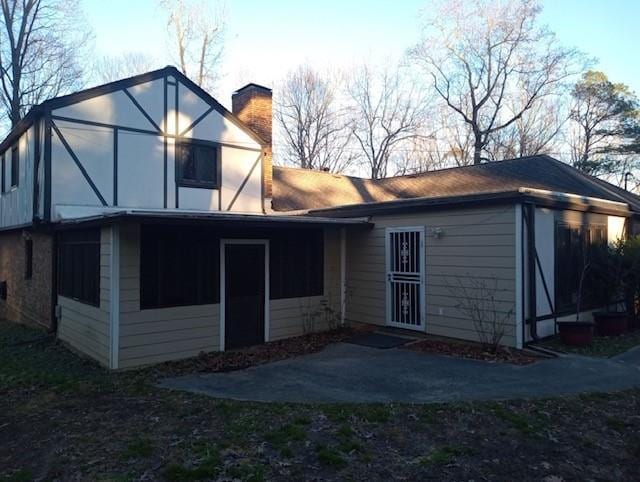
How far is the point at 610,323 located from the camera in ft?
29.6

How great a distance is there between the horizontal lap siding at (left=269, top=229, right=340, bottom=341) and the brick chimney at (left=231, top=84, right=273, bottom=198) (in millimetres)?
4525

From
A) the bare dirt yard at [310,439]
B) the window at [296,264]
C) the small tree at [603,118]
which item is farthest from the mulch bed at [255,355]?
the small tree at [603,118]

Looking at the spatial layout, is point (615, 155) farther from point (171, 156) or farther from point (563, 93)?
point (171, 156)

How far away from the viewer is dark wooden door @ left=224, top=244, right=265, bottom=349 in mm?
8625

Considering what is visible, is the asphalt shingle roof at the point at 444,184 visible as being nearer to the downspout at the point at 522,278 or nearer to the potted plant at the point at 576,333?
the downspout at the point at 522,278

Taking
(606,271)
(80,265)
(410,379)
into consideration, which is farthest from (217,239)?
(606,271)

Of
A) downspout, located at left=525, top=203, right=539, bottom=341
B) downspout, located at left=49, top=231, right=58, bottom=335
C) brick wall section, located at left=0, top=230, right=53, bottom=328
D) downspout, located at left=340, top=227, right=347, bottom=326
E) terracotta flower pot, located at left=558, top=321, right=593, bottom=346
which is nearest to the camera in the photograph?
downspout, located at left=525, top=203, right=539, bottom=341

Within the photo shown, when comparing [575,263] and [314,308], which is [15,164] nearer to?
[314,308]

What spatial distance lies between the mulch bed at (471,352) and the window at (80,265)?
5.40 m

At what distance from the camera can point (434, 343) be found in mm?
8633

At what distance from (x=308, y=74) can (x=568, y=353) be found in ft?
88.3

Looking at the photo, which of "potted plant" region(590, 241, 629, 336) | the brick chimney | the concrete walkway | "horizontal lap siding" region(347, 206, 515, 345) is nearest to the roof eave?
"horizontal lap siding" region(347, 206, 515, 345)

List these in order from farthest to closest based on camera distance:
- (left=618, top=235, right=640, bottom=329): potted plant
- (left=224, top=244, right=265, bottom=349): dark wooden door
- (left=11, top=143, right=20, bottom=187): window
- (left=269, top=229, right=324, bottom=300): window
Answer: (left=11, top=143, right=20, bottom=187): window
(left=618, top=235, right=640, bottom=329): potted plant
(left=269, top=229, right=324, bottom=300): window
(left=224, top=244, right=265, bottom=349): dark wooden door

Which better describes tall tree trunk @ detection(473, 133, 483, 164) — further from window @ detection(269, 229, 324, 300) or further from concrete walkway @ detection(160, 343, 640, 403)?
concrete walkway @ detection(160, 343, 640, 403)
